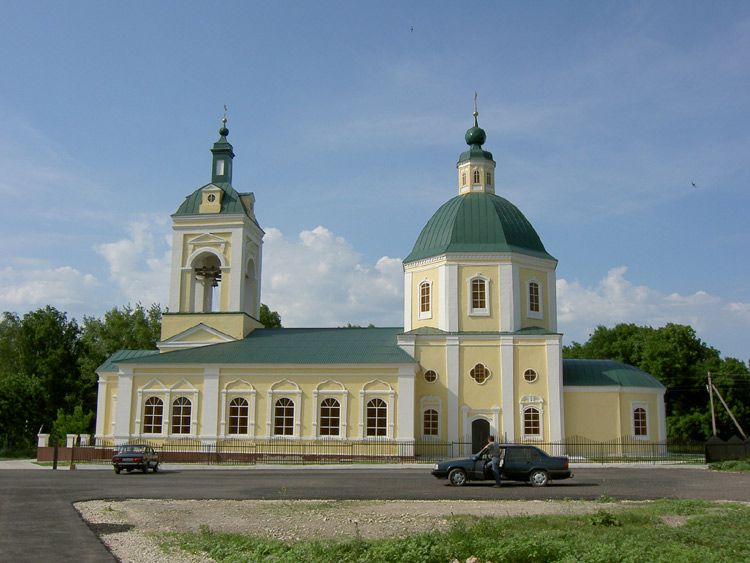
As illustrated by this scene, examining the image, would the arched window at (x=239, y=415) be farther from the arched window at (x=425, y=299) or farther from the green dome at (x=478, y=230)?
the green dome at (x=478, y=230)

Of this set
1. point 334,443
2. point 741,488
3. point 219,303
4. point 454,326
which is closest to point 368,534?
point 741,488

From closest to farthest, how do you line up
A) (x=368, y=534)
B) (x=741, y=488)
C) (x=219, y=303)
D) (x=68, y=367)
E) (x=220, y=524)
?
(x=368, y=534) → (x=220, y=524) → (x=741, y=488) → (x=219, y=303) → (x=68, y=367)

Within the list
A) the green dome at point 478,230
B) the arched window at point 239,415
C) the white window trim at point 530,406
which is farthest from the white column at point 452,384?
the arched window at point 239,415

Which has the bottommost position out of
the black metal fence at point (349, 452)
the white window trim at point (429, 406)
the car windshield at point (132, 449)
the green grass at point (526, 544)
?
the black metal fence at point (349, 452)

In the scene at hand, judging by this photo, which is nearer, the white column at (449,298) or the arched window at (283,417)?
the arched window at (283,417)

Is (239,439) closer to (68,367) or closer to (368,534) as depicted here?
(368,534)

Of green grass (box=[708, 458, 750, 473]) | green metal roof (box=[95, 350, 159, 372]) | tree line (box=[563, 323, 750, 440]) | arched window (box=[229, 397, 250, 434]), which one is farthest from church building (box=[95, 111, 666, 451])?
tree line (box=[563, 323, 750, 440])

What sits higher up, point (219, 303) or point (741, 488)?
point (219, 303)

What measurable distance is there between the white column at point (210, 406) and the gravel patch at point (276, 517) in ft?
59.4

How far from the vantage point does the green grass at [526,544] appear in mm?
8797

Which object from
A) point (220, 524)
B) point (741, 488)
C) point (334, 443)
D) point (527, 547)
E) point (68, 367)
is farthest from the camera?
point (68, 367)

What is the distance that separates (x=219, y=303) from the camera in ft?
123

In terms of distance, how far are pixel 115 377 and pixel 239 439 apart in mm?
9108

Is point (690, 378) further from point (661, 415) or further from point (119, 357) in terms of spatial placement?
point (119, 357)
